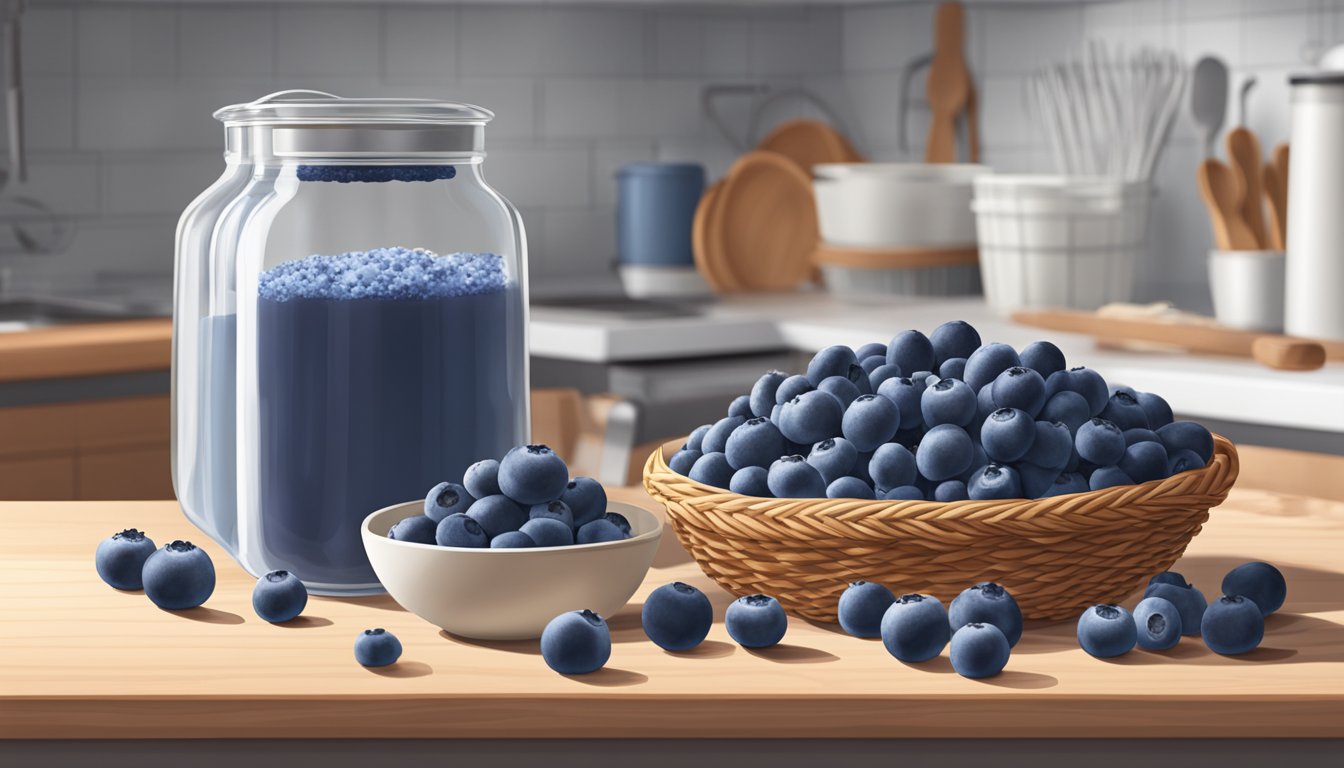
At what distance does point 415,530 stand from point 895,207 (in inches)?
88.2

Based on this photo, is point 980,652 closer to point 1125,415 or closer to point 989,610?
point 989,610

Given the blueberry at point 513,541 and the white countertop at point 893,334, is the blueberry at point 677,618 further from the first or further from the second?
the white countertop at point 893,334

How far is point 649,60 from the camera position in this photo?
3.61m

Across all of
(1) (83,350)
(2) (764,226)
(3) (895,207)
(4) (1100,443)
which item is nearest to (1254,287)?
(3) (895,207)

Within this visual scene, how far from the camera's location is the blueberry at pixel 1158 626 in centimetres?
88

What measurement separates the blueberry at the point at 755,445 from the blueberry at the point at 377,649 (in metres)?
0.22

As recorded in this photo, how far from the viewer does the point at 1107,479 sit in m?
0.92

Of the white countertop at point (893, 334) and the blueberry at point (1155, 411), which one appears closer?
the blueberry at point (1155, 411)

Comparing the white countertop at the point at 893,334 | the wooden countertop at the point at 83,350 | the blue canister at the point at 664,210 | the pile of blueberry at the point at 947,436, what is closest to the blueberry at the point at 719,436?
the pile of blueberry at the point at 947,436

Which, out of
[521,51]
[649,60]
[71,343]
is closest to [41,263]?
[71,343]

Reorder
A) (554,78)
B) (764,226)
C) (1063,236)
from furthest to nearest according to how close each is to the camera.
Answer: (554,78), (764,226), (1063,236)

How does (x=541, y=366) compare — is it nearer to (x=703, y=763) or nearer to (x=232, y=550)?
(x=232, y=550)

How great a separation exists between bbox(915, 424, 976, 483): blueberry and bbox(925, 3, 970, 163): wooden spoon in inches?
101

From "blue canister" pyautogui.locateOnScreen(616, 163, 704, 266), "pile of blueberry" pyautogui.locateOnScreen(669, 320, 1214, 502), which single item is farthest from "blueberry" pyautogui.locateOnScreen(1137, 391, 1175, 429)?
"blue canister" pyautogui.locateOnScreen(616, 163, 704, 266)
